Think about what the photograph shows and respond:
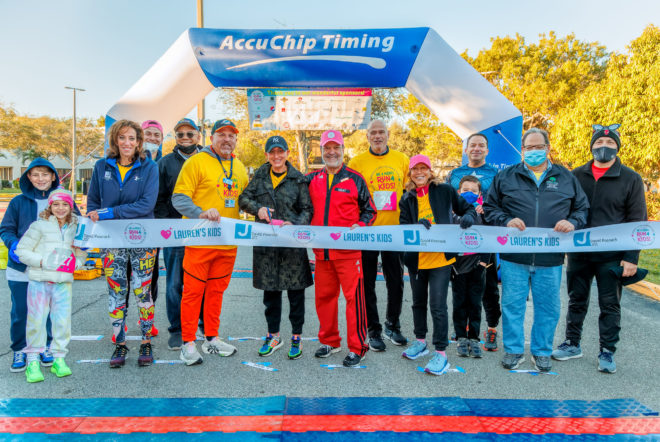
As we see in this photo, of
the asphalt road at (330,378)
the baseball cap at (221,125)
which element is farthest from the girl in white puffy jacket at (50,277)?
the baseball cap at (221,125)

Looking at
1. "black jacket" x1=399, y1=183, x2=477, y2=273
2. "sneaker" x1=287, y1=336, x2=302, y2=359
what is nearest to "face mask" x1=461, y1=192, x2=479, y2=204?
"black jacket" x1=399, y1=183, x2=477, y2=273

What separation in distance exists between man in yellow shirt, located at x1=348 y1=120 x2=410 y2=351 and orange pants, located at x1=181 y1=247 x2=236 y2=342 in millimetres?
1416

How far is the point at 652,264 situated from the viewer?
948cm

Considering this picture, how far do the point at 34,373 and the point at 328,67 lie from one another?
4.73m

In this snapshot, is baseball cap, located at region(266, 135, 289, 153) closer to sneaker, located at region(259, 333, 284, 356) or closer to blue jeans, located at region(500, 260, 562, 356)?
sneaker, located at region(259, 333, 284, 356)

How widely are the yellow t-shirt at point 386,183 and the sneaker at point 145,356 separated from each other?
2.52 metres

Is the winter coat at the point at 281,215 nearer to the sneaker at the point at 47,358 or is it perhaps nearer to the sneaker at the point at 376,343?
the sneaker at the point at 376,343

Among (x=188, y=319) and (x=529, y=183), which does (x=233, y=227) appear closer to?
(x=188, y=319)

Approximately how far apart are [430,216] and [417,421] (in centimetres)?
180

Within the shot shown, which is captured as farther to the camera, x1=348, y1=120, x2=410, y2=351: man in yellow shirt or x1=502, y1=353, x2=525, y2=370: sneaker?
x1=348, y1=120, x2=410, y2=351: man in yellow shirt

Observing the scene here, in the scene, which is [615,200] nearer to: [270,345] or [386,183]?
[386,183]

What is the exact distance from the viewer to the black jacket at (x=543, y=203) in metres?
3.74

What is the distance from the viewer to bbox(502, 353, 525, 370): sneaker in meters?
3.76

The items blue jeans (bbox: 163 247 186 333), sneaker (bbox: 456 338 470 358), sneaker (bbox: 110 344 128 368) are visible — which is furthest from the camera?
blue jeans (bbox: 163 247 186 333)
